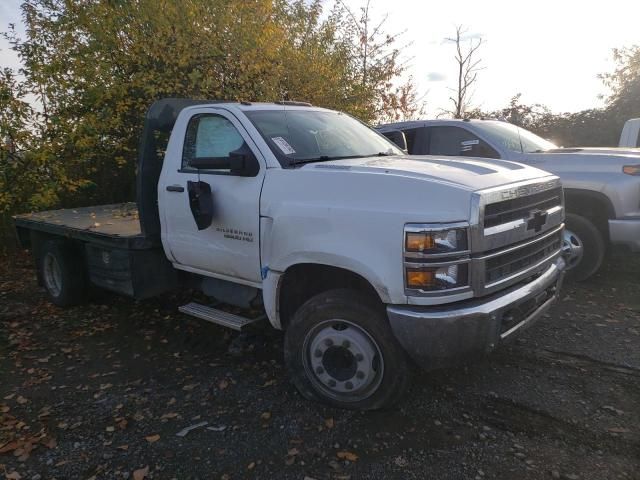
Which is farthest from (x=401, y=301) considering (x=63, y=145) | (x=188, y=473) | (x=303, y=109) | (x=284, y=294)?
(x=63, y=145)

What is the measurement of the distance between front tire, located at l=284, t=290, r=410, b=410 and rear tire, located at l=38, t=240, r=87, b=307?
329cm

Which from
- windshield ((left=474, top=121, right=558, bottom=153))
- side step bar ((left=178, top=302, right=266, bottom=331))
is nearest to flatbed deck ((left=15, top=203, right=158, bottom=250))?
side step bar ((left=178, top=302, right=266, bottom=331))

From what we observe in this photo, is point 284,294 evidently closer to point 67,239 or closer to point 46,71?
point 67,239

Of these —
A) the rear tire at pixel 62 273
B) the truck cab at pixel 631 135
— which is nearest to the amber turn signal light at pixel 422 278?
the rear tire at pixel 62 273

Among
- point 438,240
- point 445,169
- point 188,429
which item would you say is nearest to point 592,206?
point 445,169

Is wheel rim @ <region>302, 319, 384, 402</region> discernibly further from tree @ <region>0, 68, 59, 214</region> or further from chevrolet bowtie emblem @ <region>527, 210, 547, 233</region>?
tree @ <region>0, 68, 59, 214</region>

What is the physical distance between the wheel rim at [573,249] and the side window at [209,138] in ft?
13.1

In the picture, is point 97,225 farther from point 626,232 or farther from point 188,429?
point 626,232

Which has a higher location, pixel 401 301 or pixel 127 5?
pixel 127 5

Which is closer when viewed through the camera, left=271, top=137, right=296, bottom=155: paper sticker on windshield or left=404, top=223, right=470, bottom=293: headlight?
left=404, top=223, right=470, bottom=293: headlight

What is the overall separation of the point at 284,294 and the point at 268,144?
112cm

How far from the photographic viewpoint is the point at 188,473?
2.83m

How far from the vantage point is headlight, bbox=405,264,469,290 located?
277cm

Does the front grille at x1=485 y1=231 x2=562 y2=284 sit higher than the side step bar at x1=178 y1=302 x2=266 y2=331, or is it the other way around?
the front grille at x1=485 y1=231 x2=562 y2=284
